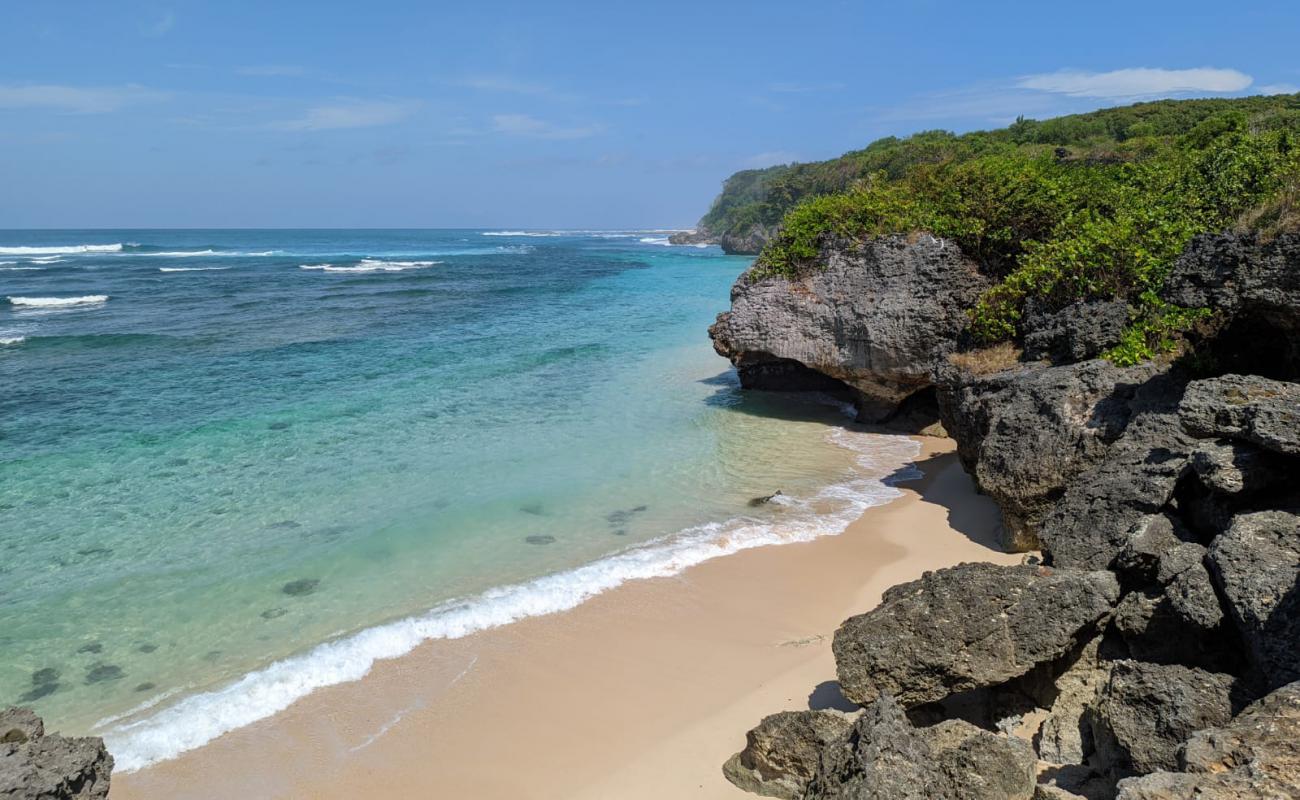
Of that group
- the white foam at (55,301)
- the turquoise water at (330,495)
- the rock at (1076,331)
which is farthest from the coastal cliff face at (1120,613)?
the white foam at (55,301)

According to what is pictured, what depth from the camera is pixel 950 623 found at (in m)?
5.69

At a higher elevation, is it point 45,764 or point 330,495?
point 45,764

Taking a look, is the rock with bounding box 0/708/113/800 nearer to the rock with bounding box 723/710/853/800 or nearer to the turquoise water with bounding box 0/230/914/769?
the turquoise water with bounding box 0/230/914/769

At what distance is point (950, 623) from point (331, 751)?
517cm

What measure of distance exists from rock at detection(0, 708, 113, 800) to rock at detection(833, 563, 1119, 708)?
4939mm

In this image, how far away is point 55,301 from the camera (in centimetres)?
3634

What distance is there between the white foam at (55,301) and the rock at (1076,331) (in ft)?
130

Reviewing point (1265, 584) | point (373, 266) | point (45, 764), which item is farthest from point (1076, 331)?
point (373, 266)

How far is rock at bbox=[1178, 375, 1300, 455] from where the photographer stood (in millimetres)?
5344

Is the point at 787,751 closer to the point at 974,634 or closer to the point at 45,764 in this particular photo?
the point at 974,634

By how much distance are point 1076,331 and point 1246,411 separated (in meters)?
4.36

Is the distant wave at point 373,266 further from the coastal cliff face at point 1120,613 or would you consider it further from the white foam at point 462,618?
the coastal cliff face at point 1120,613

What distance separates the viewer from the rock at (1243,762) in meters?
3.39

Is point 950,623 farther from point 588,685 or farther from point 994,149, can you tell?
point 994,149
